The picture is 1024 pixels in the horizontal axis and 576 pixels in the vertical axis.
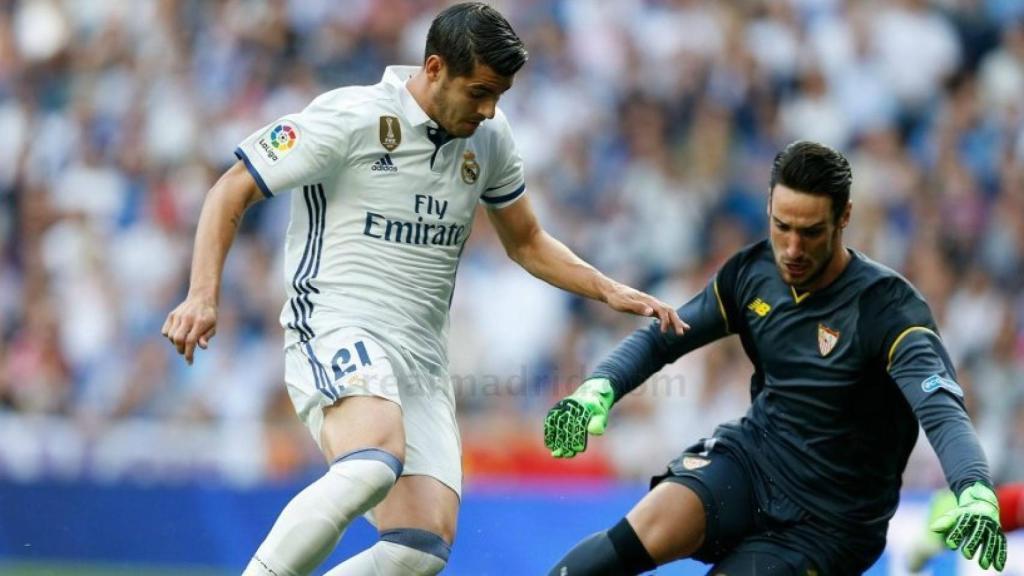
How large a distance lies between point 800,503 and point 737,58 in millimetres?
7998

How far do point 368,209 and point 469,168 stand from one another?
0.48 m

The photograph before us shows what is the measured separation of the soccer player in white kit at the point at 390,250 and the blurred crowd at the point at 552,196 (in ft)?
17.9

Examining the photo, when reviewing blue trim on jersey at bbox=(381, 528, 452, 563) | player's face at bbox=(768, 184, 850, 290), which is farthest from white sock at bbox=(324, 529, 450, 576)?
player's face at bbox=(768, 184, 850, 290)

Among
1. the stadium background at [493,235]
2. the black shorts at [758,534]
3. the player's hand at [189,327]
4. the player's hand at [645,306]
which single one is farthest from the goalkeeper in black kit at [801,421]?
the stadium background at [493,235]

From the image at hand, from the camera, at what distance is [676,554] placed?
646cm

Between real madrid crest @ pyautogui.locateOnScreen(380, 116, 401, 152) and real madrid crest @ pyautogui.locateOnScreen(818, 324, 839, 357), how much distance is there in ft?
5.81

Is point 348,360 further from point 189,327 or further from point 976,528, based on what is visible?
point 976,528

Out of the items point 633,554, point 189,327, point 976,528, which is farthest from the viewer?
point 633,554

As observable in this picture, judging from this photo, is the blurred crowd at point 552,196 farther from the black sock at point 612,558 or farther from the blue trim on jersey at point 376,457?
the blue trim on jersey at point 376,457

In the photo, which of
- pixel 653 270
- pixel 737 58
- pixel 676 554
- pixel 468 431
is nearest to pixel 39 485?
pixel 468 431

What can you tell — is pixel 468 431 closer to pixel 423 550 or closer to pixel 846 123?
pixel 846 123

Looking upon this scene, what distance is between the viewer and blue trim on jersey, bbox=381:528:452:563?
6.20 meters

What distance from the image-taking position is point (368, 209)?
6.55 meters

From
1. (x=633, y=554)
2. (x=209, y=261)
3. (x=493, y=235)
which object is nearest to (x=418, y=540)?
(x=633, y=554)
